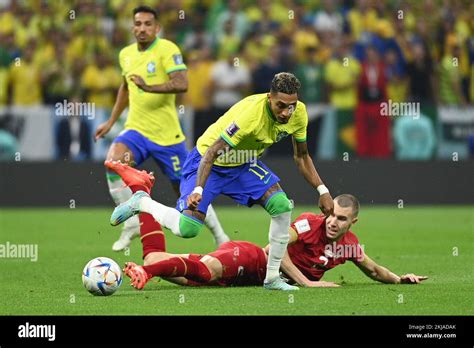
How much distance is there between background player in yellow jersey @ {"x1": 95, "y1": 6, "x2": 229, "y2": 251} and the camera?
13.1 m

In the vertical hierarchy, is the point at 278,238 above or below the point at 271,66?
below

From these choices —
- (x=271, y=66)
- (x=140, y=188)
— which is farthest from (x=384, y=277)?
(x=271, y=66)

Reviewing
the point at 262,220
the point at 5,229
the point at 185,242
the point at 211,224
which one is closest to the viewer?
the point at 211,224

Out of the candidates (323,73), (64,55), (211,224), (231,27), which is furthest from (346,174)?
(211,224)

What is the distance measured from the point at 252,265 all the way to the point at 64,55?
40.6 ft

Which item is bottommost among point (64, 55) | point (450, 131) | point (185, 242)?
point (185, 242)

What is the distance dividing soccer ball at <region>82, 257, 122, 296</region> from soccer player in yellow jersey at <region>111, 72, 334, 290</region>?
678mm

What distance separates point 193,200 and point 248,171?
38.3 inches

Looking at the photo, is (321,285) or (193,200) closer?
(193,200)

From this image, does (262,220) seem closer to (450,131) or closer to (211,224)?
(450,131)

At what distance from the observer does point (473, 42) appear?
22.4 meters

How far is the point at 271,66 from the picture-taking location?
21.5 metres

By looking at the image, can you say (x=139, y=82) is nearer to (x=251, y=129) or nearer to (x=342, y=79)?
(x=251, y=129)

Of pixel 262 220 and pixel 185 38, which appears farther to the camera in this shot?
pixel 185 38
